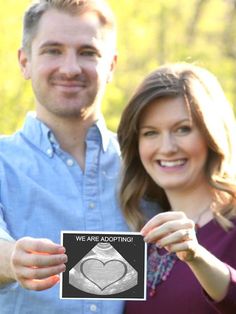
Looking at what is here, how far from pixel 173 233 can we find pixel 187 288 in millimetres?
696

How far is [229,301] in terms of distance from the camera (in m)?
4.53

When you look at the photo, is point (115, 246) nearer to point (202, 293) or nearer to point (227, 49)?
point (202, 293)

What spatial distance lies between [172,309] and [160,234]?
2.50ft

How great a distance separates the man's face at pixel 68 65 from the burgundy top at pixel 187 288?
1023mm

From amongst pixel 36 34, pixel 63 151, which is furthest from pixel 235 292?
pixel 36 34

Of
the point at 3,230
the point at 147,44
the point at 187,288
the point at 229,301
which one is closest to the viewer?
the point at 229,301

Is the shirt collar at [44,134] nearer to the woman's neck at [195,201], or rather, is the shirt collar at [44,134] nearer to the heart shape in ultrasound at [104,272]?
the woman's neck at [195,201]

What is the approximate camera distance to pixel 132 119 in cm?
526

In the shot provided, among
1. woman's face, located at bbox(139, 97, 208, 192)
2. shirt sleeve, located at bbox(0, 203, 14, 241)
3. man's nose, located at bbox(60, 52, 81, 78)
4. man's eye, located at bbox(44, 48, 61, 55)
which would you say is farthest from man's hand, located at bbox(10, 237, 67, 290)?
man's eye, located at bbox(44, 48, 61, 55)

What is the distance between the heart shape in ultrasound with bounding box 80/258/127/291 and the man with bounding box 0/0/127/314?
56cm

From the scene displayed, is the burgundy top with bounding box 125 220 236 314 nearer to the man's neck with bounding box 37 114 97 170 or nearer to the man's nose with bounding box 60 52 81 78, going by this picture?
the man's neck with bounding box 37 114 97 170

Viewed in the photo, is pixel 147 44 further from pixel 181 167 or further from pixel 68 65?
pixel 181 167

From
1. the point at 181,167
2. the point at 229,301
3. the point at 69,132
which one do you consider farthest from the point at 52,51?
the point at 229,301

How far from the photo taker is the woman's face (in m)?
5.15
